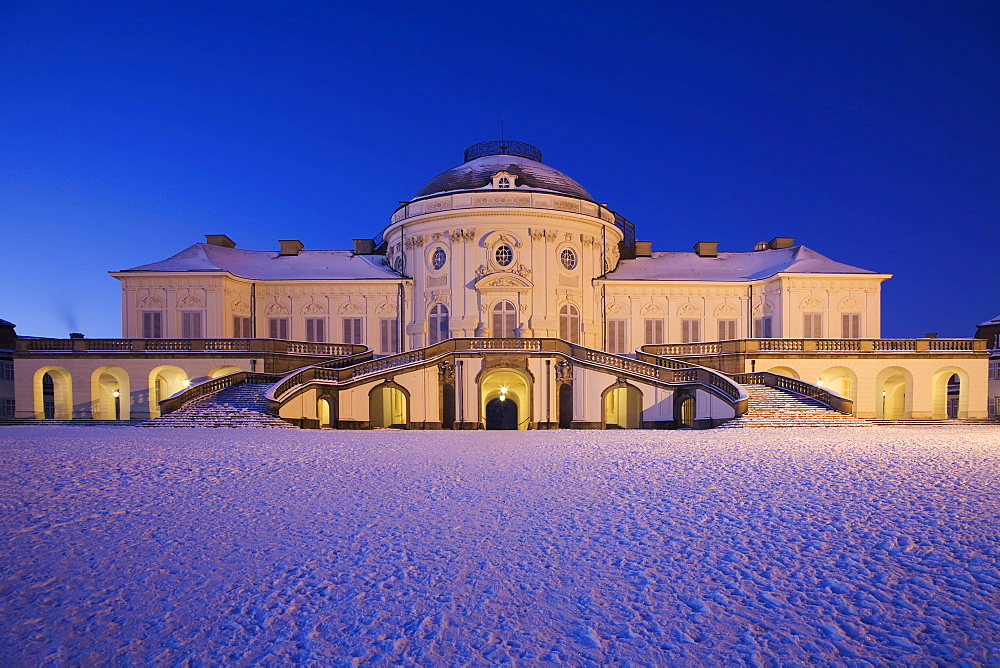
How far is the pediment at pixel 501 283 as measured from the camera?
3604 cm

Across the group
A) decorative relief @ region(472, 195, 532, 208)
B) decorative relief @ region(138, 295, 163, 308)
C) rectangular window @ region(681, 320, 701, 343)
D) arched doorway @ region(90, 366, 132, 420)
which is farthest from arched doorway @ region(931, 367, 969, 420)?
decorative relief @ region(138, 295, 163, 308)

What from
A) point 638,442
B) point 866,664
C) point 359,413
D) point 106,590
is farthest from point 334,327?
point 866,664

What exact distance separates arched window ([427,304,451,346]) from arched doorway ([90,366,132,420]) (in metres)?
16.2

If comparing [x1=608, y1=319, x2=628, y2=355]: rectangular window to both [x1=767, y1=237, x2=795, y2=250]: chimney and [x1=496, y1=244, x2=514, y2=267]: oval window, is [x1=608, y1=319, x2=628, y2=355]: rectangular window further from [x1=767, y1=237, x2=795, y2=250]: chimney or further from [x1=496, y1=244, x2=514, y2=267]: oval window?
[x1=767, y1=237, x2=795, y2=250]: chimney

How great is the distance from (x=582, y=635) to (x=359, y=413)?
25.0m

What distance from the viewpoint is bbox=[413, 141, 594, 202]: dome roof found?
3759cm

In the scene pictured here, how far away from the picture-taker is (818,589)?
17.4 feet

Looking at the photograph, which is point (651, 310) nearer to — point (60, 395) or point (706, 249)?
point (706, 249)


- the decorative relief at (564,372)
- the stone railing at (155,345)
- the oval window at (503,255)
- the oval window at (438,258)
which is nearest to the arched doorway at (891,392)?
the decorative relief at (564,372)

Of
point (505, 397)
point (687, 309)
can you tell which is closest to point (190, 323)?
point (505, 397)

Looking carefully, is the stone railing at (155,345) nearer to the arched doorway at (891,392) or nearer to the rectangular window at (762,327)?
the rectangular window at (762,327)

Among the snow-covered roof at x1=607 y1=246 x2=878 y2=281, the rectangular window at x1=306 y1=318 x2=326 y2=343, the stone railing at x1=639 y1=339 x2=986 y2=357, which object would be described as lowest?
the stone railing at x1=639 y1=339 x2=986 y2=357

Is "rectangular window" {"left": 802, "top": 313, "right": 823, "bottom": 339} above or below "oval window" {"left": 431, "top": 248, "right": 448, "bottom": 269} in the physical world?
below

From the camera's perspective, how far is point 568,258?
123 feet
